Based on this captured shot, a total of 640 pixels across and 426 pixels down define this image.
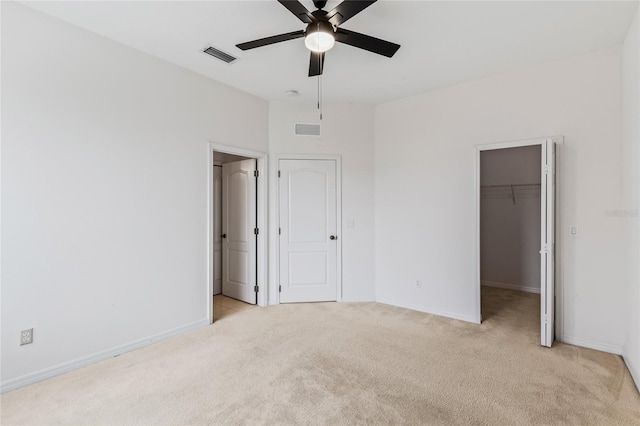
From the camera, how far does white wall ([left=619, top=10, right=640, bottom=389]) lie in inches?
96.0

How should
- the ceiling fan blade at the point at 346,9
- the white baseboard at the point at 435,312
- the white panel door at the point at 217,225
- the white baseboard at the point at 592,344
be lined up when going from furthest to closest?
the white panel door at the point at 217,225, the white baseboard at the point at 435,312, the white baseboard at the point at 592,344, the ceiling fan blade at the point at 346,9

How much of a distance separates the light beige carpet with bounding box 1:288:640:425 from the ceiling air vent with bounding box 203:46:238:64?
2.88m

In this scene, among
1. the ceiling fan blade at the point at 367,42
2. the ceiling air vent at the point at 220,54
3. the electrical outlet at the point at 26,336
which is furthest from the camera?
the ceiling air vent at the point at 220,54

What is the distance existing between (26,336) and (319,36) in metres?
3.11

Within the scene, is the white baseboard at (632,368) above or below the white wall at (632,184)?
below

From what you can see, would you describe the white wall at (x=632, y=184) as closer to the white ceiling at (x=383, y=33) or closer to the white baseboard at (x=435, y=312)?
the white ceiling at (x=383, y=33)

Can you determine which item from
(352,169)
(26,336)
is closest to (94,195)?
(26,336)

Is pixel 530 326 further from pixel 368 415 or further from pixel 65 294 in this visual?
pixel 65 294

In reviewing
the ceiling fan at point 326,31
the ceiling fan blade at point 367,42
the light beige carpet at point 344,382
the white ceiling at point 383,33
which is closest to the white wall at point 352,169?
the white ceiling at point 383,33

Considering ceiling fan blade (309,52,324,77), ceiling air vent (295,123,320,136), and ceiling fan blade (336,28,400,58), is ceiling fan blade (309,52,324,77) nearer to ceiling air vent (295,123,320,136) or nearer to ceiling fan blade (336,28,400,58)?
ceiling fan blade (336,28,400,58)

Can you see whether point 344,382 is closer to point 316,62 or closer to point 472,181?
point 316,62

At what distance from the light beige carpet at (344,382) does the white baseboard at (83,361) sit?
7 centimetres

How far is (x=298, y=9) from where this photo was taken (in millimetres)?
2049

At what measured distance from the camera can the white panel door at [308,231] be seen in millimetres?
4543
